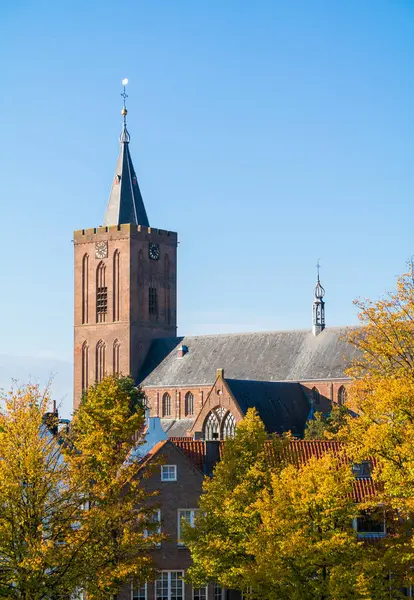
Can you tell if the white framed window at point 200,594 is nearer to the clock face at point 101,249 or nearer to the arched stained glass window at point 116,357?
the arched stained glass window at point 116,357

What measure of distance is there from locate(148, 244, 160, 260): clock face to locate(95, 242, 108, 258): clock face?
16.0 ft

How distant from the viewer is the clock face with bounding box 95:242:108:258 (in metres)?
145

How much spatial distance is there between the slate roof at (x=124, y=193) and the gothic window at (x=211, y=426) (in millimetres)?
33144

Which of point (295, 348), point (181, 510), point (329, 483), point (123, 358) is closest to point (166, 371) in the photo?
point (123, 358)

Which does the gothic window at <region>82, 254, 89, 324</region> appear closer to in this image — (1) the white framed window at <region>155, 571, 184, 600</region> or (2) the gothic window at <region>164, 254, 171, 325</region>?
(2) the gothic window at <region>164, 254, 171, 325</region>

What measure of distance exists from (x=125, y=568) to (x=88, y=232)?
103m

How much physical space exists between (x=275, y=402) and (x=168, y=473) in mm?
63042

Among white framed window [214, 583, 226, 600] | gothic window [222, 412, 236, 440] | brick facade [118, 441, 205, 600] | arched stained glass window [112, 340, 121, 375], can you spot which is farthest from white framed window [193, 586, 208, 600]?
arched stained glass window [112, 340, 121, 375]

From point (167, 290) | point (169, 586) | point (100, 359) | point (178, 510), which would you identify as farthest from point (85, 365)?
point (169, 586)

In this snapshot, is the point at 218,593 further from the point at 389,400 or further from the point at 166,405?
the point at 166,405

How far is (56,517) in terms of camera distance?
150 ft

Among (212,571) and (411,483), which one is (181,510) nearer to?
(212,571)

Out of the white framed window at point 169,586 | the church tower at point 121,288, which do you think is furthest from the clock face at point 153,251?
the white framed window at point 169,586

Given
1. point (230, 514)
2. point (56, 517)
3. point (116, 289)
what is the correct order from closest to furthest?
point (56, 517)
point (230, 514)
point (116, 289)
